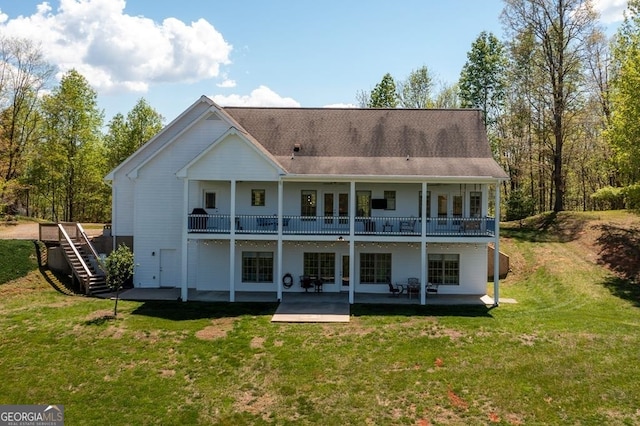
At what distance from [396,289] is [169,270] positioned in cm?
1293

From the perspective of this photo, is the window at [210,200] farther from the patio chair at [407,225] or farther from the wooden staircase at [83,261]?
the patio chair at [407,225]

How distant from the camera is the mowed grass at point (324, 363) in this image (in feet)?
40.4

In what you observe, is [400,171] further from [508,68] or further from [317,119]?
[508,68]

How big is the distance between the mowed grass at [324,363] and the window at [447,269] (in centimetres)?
307

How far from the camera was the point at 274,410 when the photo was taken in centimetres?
1237

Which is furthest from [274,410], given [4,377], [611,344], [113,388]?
[611,344]

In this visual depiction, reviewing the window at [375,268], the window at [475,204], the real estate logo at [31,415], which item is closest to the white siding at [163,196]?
the window at [375,268]

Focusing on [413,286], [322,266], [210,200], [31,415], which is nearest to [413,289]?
[413,286]

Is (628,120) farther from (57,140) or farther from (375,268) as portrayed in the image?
(57,140)

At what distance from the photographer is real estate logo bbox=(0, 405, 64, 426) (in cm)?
1226

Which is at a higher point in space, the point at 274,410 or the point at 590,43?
the point at 590,43

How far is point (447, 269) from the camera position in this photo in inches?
926

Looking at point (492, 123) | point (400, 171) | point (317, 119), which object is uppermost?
point (492, 123)

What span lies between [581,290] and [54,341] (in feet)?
81.4
